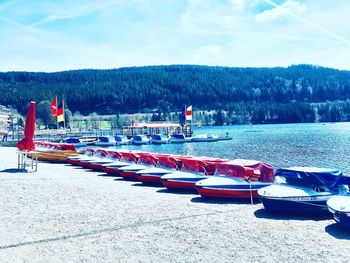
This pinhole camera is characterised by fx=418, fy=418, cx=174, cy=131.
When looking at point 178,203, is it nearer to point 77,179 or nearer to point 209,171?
point 209,171

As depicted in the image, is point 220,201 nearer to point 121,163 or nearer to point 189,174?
point 189,174

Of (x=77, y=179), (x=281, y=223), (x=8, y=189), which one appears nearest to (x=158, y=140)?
(x=77, y=179)

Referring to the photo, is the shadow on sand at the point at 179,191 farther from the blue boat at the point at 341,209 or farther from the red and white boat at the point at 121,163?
the blue boat at the point at 341,209

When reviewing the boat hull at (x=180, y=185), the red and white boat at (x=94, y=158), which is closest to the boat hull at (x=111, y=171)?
the red and white boat at (x=94, y=158)

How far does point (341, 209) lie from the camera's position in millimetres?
13734

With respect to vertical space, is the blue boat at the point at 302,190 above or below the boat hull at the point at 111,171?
above

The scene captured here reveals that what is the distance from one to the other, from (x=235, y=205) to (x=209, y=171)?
5.16 m

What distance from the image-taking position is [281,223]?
1464cm

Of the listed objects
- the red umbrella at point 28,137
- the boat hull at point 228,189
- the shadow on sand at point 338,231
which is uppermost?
the red umbrella at point 28,137

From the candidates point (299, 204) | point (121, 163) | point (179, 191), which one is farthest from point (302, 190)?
point (121, 163)

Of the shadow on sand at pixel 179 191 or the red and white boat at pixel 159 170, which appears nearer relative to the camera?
the shadow on sand at pixel 179 191

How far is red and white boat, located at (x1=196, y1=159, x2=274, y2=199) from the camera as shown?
18828mm

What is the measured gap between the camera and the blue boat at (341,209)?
530 inches

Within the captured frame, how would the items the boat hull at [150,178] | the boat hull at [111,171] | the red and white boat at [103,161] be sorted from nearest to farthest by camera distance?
the boat hull at [150,178]
the boat hull at [111,171]
the red and white boat at [103,161]
